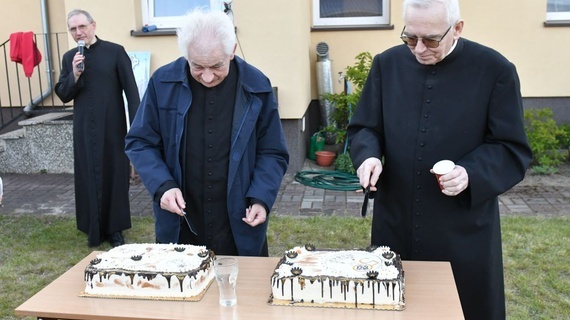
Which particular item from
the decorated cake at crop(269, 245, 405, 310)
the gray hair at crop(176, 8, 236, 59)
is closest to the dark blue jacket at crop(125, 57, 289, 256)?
the gray hair at crop(176, 8, 236, 59)

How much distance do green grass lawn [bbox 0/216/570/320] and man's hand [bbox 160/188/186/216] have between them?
6.14 feet

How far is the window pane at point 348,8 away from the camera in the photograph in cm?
809

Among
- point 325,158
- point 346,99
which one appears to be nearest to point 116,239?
point 325,158

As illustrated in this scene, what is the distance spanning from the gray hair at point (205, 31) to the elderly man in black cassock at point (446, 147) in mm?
656

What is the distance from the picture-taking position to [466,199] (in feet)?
7.85

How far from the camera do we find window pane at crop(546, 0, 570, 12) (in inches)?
305

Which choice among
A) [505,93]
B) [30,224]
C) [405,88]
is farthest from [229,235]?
[30,224]

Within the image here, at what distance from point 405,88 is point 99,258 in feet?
4.55

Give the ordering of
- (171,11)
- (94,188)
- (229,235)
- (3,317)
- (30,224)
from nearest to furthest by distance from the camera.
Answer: (229,235) → (3,317) → (94,188) → (30,224) → (171,11)

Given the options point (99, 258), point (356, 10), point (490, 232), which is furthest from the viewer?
point (356, 10)

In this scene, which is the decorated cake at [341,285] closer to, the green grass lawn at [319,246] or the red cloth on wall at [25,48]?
the green grass lawn at [319,246]

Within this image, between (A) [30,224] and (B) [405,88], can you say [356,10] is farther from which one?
(B) [405,88]

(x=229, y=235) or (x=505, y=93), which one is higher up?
(x=505, y=93)

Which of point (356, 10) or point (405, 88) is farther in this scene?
point (356, 10)
